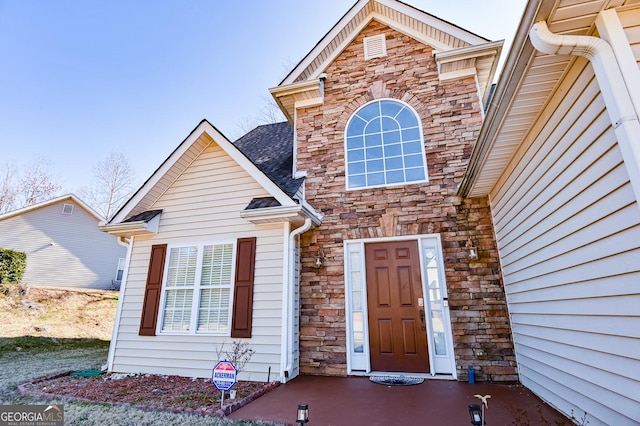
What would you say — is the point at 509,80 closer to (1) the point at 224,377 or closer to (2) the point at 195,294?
(1) the point at 224,377

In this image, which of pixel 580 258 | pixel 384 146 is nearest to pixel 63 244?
pixel 384 146

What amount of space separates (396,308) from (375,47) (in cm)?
514

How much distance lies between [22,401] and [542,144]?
21.5ft

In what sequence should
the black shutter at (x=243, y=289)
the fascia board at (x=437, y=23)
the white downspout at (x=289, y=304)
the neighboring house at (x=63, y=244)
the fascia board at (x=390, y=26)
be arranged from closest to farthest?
the white downspout at (x=289, y=304) < the black shutter at (x=243, y=289) < the fascia board at (x=437, y=23) < the fascia board at (x=390, y=26) < the neighboring house at (x=63, y=244)

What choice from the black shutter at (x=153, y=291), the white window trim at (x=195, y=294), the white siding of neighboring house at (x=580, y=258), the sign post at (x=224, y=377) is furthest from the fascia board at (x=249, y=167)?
the white siding of neighboring house at (x=580, y=258)

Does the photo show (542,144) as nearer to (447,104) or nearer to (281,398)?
(447,104)

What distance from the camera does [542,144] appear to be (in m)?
2.98

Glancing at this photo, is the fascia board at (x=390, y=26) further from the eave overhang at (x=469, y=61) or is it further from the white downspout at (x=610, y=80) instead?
the white downspout at (x=610, y=80)

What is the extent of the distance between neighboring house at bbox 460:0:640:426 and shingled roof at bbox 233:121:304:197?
11.3 feet

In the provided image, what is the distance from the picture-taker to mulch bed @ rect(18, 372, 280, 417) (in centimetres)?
349

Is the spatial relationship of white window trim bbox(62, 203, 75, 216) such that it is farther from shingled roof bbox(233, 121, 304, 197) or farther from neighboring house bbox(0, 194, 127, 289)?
shingled roof bbox(233, 121, 304, 197)

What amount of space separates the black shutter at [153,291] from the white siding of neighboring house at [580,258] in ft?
18.6

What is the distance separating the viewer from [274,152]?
7590 mm

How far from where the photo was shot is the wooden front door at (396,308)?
15.4ft
